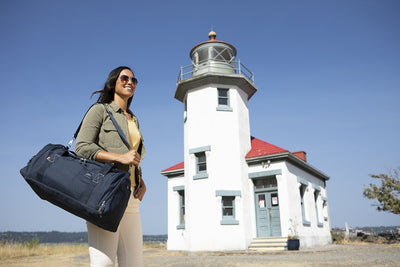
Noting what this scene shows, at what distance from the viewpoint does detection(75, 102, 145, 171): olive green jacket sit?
201 cm

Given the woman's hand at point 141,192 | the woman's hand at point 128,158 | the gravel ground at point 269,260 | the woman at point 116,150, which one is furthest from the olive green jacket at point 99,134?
the gravel ground at point 269,260

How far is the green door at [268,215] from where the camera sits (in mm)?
14227

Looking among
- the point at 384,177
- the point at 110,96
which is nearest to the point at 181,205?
the point at 384,177

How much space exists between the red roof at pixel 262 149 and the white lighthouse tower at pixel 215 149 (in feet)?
1.33

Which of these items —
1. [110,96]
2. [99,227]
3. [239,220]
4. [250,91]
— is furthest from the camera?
[250,91]

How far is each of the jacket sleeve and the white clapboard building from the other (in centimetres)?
1231

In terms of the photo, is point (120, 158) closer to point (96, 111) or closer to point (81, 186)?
point (81, 186)

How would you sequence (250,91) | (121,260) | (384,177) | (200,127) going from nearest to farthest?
1. (121,260)
2. (200,127)
3. (250,91)
4. (384,177)

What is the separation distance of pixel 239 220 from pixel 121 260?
A: 12.5 metres

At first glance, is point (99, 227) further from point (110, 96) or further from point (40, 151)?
point (110, 96)

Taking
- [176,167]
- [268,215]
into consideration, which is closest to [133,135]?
[268,215]

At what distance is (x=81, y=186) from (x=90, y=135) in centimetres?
43

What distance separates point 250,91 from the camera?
1695 cm

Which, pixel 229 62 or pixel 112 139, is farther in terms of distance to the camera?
pixel 229 62
